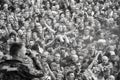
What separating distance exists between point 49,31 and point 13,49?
0.42m

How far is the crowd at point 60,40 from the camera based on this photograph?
208 centimetres

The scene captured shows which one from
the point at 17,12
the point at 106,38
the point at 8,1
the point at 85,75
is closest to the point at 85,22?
the point at 106,38

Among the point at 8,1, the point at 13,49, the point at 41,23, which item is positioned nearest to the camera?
the point at 13,49

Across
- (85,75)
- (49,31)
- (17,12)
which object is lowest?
(85,75)

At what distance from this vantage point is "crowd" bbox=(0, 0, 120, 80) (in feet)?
6.83

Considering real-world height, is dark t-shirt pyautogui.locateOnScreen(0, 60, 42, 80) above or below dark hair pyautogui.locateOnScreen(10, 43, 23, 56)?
below

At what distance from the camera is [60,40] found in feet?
7.51

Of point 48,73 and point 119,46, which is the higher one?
point 119,46

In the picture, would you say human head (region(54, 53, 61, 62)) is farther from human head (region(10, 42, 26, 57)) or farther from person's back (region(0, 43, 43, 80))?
human head (region(10, 42, 26, 57))

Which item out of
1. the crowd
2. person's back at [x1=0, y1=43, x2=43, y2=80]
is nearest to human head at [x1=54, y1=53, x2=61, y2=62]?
the crowd

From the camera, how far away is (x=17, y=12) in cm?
248

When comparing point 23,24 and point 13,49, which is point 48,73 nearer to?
point 13,49

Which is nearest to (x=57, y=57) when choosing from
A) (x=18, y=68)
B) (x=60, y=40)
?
(x=60, y=40)

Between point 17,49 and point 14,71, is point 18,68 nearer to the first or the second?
point 14,71
